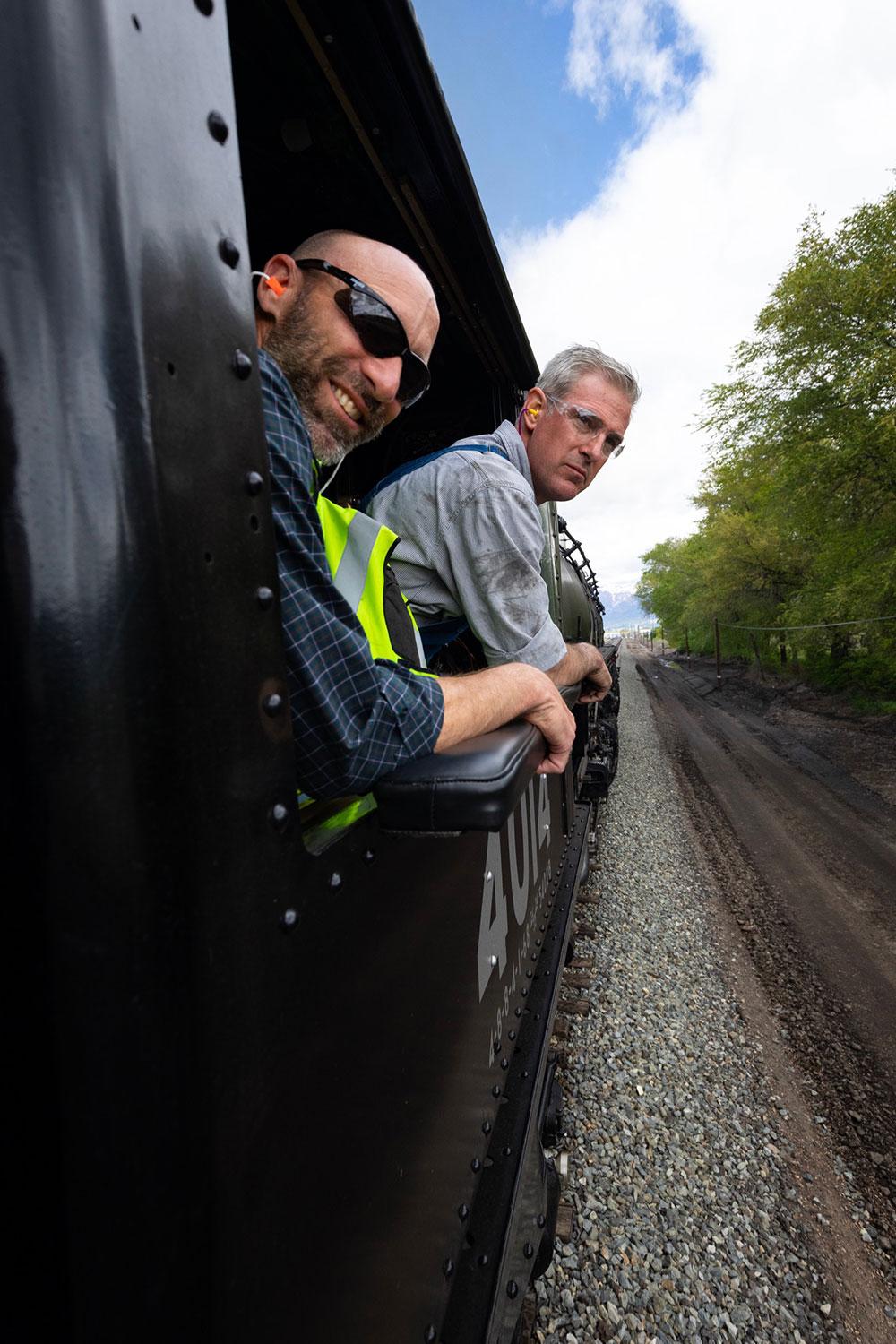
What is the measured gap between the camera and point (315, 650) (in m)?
0.76

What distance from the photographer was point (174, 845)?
0.51m

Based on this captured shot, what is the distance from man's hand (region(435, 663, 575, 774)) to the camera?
101 centimetres

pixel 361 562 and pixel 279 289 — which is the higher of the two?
pixel 279 289

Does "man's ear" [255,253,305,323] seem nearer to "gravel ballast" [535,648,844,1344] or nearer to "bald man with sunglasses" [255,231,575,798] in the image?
"bald man with sunglasses" [255,231,575,798]

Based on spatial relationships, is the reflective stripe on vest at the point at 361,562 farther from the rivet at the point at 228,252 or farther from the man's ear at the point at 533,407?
the man's ear at the point at 533,407

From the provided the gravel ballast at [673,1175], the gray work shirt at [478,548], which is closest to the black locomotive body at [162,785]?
the gray work shirt at [478,548]

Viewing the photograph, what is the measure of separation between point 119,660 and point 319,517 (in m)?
0.42

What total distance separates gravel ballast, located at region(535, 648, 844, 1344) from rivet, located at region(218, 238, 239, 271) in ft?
9.24

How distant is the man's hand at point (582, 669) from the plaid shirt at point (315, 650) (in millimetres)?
1040

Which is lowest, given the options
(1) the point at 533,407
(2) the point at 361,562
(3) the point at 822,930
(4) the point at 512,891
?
(3) the point at 822,930

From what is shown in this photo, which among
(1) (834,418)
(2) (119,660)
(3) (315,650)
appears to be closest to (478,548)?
(3) (315,650)

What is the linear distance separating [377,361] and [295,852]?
92 centimetres

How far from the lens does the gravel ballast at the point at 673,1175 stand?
2.04 metres

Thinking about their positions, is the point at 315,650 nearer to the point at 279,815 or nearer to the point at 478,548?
the point at 279,815
